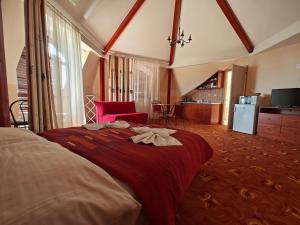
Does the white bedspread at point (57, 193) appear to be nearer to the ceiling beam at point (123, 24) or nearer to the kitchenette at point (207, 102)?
the ceiling beam at point (123, 24)

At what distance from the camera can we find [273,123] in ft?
11.7

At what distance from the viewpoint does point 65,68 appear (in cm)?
296

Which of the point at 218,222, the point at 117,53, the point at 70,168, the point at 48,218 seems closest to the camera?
the point at 48,218

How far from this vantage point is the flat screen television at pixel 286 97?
10.9 ft

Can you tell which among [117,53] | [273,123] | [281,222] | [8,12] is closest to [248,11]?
[273,123]

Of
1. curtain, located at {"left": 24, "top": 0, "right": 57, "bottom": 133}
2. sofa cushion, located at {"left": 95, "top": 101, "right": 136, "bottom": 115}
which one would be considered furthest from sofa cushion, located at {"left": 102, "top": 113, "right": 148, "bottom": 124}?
curtain, located at {"left": 24, "top": 0, "right": 57, "bottom": 133}

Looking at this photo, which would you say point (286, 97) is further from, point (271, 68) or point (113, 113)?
point (113, 113)

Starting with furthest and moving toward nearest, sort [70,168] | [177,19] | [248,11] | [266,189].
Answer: [177,19], [248,11], [266,189], [70,168]

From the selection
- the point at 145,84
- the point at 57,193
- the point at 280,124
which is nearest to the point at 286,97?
the point at 280,124

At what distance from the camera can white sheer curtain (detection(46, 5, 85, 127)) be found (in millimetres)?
2611

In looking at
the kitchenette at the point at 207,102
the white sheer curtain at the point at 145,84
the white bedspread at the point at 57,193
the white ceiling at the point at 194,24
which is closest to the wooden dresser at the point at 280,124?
the white ceiling at the point at 194,24

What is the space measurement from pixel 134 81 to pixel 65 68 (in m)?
2.93

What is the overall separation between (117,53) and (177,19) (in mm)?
2167

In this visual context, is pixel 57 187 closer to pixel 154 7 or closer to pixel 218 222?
pixel 218 222
